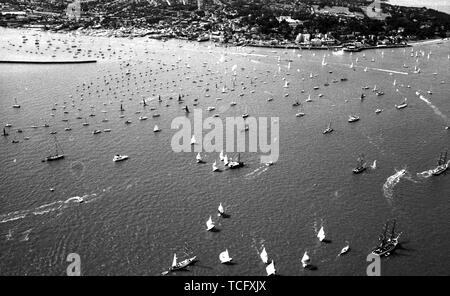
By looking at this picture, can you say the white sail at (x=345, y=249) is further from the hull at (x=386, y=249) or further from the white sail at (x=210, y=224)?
the white sail at (x=210, y=224)

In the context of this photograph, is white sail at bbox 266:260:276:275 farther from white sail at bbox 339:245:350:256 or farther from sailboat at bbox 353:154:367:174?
sailboat at bbox 353:154:367:174

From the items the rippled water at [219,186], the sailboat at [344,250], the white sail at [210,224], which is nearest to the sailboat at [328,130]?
the rippled water at [219,186]

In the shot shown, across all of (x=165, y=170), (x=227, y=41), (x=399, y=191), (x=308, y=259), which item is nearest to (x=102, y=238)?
(x=165, y=170)

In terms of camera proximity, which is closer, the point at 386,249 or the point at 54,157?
the point at 386,249

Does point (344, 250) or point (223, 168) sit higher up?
point (223, 168)

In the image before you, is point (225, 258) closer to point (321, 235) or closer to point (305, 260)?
point (305, 260)

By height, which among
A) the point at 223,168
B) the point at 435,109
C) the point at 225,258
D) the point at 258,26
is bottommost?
the point at 225,258

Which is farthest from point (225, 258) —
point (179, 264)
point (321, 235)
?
point (321, 235)
